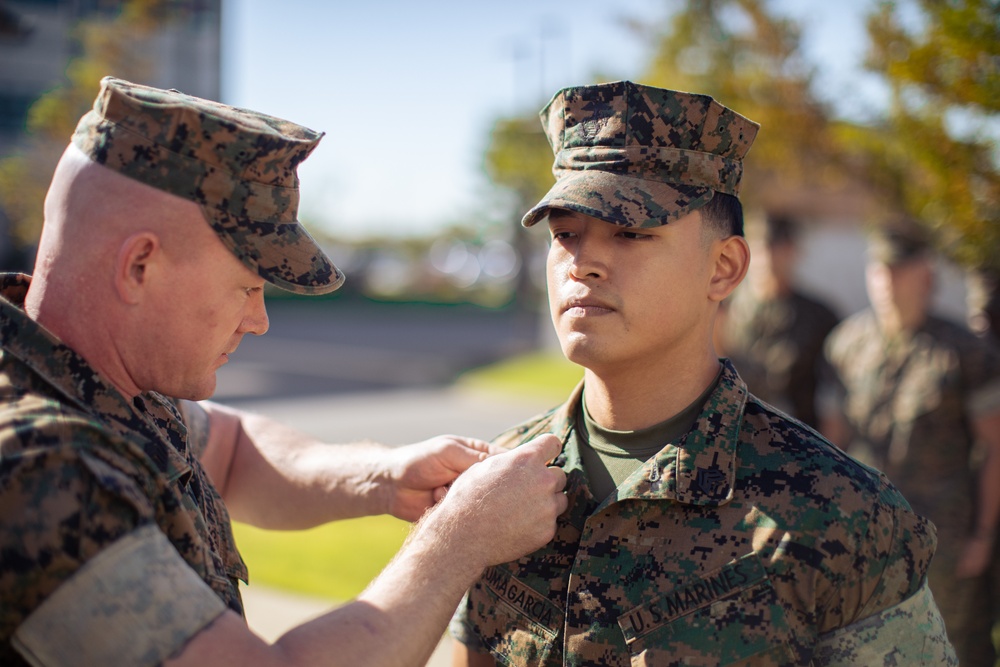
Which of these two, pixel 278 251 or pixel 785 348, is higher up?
pixel 278 251

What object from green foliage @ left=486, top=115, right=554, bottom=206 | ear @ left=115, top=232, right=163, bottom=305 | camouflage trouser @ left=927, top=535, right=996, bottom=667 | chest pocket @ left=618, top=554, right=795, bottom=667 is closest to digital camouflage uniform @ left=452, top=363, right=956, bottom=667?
chest pocket @ left=618, top=554, right=795, bottom=667

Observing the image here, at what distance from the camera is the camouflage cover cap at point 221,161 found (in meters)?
1.94

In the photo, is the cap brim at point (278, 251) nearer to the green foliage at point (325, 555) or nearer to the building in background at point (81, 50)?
the green foliage at point (325, 555)

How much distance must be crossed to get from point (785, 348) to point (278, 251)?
508cm

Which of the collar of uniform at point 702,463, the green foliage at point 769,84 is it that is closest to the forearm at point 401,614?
the collar of uniform at point 702,463

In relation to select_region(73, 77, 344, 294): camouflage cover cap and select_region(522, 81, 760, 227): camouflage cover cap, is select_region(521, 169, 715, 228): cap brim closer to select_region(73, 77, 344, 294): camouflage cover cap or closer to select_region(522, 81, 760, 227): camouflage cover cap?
select_region(522, 81, 760, 227): camouflage cover cap

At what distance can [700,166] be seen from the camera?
A: 2.25 metres

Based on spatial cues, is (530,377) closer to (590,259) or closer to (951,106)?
(951,106)

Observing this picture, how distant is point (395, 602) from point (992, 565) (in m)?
3.86

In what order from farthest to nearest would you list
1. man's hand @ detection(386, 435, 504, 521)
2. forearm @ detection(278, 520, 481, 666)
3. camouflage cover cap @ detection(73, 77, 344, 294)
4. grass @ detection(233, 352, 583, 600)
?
grass @ detection(233, 352, 583, 600), man's hand @ detection(386, 435, 504, 521), camouflage cover cap @ detection(73, 77, 344, 294), forearm @ detection(278, 520, 481, 666)

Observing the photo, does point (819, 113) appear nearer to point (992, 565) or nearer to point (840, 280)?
point (992, 565)

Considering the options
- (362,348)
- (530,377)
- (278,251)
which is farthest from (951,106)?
(362,348)

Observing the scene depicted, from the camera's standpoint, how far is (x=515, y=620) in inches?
90.7

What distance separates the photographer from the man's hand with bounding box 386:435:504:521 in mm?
2592
